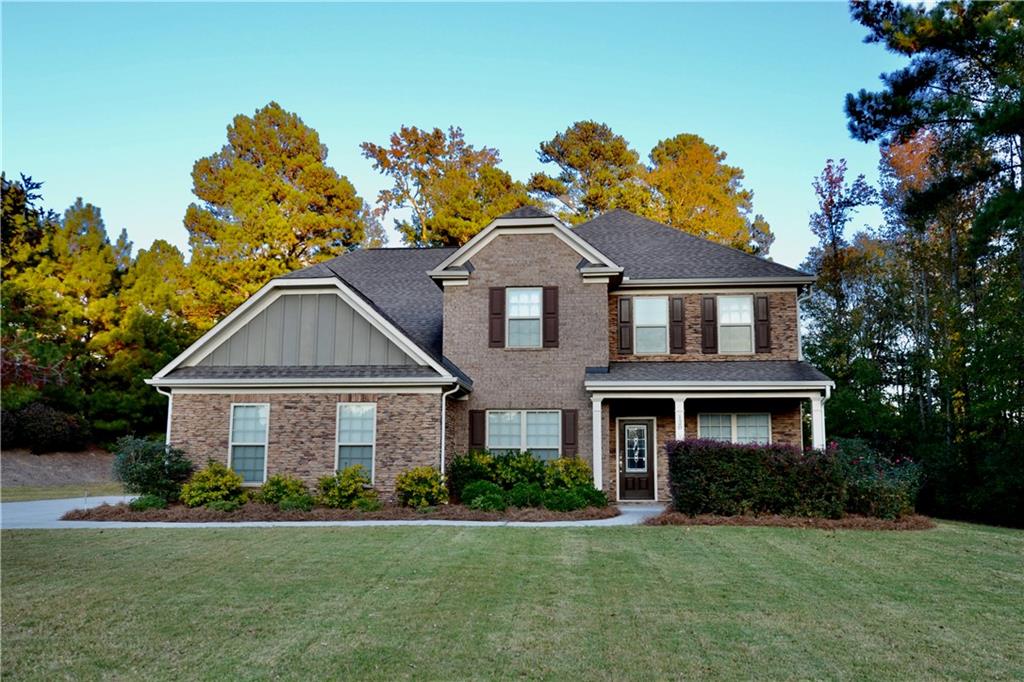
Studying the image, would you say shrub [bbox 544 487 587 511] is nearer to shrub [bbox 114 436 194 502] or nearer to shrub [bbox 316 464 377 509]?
shrub [bbox 316 464 377 509]

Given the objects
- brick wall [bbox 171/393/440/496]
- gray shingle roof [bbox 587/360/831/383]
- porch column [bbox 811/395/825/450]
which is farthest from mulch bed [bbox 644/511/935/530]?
brick wall [bbox 171/393/440/496]

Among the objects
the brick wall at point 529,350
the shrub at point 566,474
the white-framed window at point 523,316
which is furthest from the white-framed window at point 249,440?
the shrub at point 566,474

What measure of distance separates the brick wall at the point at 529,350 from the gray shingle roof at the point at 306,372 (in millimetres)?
2219

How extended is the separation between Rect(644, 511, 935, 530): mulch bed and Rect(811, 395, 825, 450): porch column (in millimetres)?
2979

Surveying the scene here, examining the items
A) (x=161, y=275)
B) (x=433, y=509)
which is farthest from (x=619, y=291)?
(x=161, y=275)

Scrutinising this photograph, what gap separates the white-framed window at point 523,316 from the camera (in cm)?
1859

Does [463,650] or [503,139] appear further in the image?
[503,139]

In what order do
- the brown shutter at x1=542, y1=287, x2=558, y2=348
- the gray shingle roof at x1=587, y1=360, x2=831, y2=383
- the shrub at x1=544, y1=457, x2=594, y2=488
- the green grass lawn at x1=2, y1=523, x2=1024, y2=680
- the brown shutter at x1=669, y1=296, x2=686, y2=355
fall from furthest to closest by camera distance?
1. the brown shutter at x1=669, y1=296, x2=686, y2=355
2. the brown shutter at x1=542, y1=287, x2=558, y2=348
3. the gray shingle roof at x1=587, y1=360, x2=831, y2=383
4. the shrub at x1=544, y1=457, x2=594, y2=488
5. the green grass lawn at x1=2, y1=523, x2=1024, y2=680

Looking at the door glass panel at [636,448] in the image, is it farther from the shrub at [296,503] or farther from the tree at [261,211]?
the tree at [261,211]

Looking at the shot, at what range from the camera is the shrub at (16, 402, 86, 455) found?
30156 millimetres

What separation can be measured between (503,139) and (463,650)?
31.1 meters

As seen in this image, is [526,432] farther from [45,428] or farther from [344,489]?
[45,428]

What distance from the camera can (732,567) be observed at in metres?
9.82

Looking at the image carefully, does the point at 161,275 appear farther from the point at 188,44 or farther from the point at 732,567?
the point at 732,567
